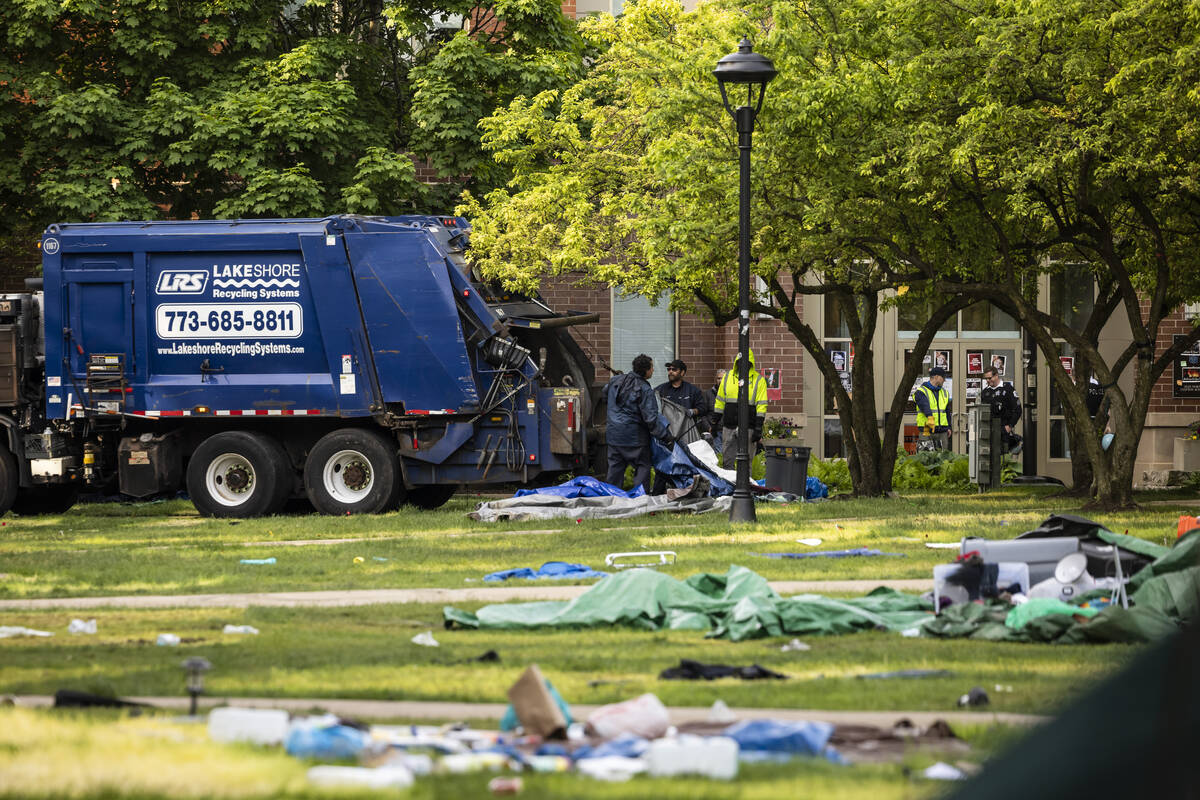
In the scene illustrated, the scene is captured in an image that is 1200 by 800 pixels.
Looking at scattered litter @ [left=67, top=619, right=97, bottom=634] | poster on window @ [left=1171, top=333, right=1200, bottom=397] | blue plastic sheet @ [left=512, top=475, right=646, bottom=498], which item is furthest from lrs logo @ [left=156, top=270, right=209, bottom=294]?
poster on window @ [left=1171, top=333, right=1200, bottom=397]

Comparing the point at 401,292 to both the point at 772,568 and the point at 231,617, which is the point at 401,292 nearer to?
the point at 772,568

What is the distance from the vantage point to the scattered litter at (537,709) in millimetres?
5621

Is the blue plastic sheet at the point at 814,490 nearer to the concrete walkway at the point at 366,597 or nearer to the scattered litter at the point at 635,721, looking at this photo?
the concrete walkway at the point at 366,597

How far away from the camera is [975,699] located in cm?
625

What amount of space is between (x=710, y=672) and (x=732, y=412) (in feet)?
48.0

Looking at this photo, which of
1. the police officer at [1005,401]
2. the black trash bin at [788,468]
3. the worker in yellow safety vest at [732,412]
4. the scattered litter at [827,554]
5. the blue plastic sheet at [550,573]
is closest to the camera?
the blue plastic sheet at [550,573]

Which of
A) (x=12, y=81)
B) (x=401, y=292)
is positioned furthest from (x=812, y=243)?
(x=12, y=81)

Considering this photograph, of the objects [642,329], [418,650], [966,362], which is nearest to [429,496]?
[642,329]

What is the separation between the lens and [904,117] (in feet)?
57.0

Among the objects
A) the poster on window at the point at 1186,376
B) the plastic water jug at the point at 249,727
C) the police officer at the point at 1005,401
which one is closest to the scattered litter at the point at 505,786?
the plastic water jug at the point at 249,727

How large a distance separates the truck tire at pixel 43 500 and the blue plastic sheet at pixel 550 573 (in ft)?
36.9

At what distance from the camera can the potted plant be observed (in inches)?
1115

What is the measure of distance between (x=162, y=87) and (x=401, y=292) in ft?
26.2

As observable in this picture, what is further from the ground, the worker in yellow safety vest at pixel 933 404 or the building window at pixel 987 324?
the building window at pixel 987 324
